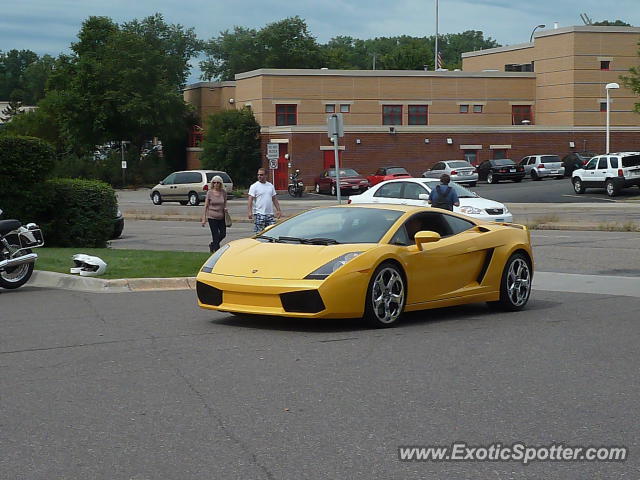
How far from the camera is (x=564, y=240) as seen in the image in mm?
24297

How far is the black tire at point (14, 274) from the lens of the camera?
1477cm

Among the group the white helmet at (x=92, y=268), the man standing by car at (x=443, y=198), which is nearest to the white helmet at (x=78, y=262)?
the white helmet at (x=92, y=268)

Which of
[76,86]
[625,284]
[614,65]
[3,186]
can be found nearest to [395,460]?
[625,284]

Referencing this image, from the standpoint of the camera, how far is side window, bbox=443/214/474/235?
40.2 ft

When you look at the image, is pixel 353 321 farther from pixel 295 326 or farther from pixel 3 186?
pixel 3 186

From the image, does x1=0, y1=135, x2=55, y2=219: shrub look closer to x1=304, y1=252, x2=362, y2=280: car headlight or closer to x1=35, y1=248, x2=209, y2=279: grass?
x1=35, y1=248, x2=209, y2=279: grass

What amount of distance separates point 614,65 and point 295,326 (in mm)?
64802

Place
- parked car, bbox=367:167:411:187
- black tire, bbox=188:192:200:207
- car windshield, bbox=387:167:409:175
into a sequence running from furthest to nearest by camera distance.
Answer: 1. car windshield, bbox=387:167:409:175
2. parked car, bbox=367:167:411:187
3. black tire, bbox=188:192:200:207

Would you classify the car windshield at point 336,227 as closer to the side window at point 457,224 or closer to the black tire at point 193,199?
the side window at point 457,224

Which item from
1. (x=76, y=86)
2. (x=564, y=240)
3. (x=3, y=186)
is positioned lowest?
(x=564, y=240)

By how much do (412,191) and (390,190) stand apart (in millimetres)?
769

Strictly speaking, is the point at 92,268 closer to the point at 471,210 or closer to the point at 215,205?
the point at 215,205

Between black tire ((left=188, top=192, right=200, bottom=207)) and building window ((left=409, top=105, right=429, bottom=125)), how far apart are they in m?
24.3

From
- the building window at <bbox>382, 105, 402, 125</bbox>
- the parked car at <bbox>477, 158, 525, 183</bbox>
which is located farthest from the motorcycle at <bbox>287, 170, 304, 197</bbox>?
the building window at <bbox>382, 105, 402, 125</bbox>
